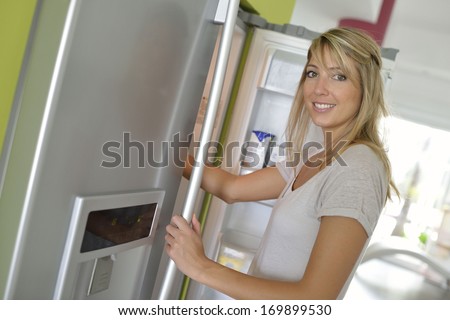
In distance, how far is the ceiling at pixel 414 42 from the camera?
313cm

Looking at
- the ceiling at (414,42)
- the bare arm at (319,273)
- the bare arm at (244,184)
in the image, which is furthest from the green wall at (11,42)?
the ceiling at (414,42)

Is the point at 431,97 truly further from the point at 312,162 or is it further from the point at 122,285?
the point at 122,285

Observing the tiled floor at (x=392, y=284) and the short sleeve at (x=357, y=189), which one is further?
the tiled floor at (x=392, y=284)

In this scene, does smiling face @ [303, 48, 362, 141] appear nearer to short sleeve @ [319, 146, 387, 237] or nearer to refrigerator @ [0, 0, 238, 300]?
short sleeve @ [319, 146, 387, 237]

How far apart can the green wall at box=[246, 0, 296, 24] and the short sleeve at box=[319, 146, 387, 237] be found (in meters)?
1.46

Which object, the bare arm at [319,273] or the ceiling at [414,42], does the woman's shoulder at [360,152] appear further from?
the ceiling at [414,42]

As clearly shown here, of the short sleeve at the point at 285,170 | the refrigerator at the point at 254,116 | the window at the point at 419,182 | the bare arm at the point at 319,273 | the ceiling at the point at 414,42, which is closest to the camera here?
the bare arm at the point at 319,273

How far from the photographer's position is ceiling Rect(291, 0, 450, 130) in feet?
10.3

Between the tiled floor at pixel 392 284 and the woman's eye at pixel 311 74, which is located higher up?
the woman's eye at pixel 311 74

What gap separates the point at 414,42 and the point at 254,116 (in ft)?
5.39

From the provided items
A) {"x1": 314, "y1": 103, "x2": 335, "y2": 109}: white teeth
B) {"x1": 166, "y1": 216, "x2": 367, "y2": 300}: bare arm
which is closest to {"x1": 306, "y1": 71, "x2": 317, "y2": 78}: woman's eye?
{"x1": 314, "y1": 103, "x2": 335, "y2": 109}: white teeth

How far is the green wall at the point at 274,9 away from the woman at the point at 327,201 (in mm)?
1080

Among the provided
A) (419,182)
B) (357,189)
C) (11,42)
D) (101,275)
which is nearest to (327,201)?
→ (357,189)

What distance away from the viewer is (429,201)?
3.52 m
